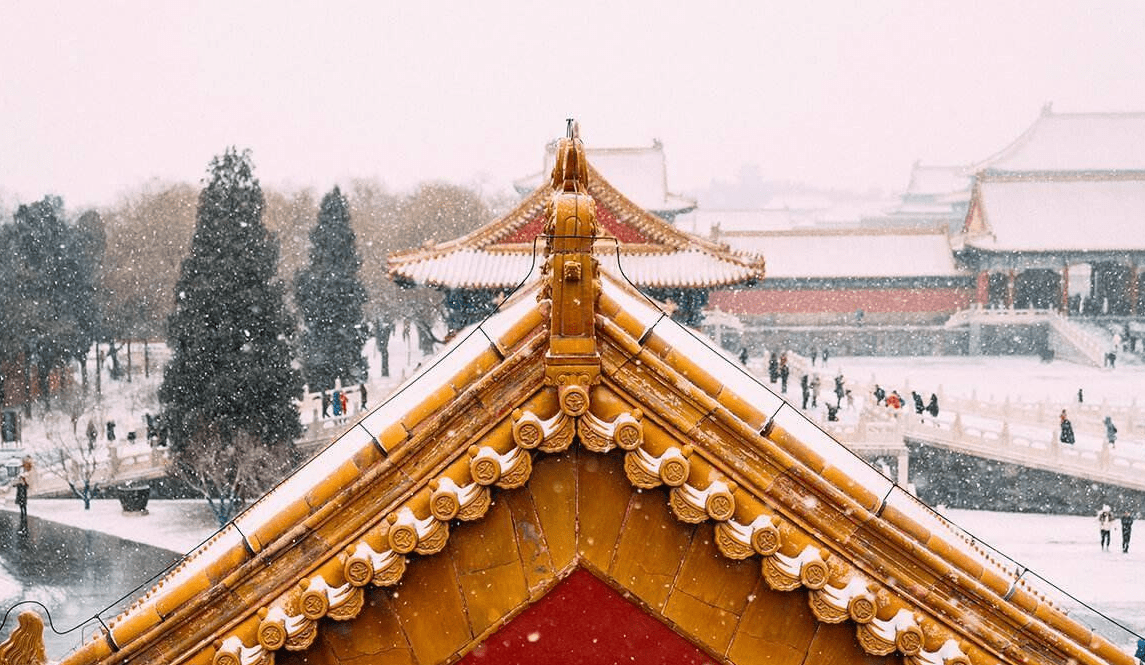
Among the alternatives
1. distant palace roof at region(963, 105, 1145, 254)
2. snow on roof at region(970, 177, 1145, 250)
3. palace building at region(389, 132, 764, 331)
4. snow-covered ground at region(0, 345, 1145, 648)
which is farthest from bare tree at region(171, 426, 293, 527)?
distant palace roof at region(963, 105, 1145, 254)

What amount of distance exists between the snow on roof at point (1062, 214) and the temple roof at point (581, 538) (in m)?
35.5

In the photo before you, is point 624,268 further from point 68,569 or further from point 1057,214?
point 1057,214

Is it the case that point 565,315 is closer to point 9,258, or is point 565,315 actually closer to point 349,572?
point 349,572

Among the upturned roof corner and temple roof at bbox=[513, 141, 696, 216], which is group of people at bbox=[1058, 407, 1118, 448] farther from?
the upturned roof corner

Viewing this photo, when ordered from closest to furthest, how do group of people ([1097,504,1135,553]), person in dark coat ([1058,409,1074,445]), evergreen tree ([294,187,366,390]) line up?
group of people ([1097,504,1135,553]), person in dark coat ([1058,409,1074,445]), evergreen tree ([294,187,366,390])

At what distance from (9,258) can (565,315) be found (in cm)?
2993

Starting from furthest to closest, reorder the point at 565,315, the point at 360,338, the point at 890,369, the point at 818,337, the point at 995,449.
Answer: the point at 818,337, the point at 890,369, the point at 360,338, the point at 995,449, the point at 565,315

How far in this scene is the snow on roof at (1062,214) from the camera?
3659cm

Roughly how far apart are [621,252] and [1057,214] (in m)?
28.7

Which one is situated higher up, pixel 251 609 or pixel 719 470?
pixel 719 470

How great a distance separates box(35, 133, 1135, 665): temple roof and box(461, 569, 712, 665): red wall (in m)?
0.04

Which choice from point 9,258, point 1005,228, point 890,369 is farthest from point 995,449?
point 9,258

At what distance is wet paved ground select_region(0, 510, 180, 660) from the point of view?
14.5 meters

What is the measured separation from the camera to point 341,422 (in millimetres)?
22297
